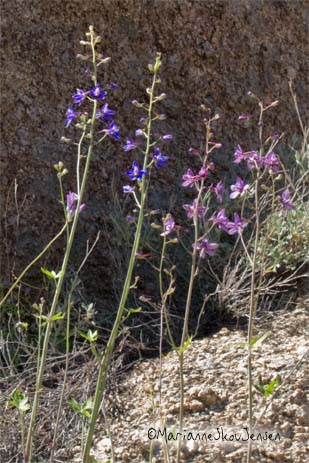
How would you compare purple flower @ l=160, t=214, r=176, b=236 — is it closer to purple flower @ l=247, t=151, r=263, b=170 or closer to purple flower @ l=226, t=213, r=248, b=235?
purple flower @ l=226, t=213, r=248, b=235

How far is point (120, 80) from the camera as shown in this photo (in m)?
4.41

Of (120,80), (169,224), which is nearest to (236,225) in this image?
(169,224)

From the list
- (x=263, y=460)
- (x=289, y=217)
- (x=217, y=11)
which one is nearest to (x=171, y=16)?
(x=217, y=11)

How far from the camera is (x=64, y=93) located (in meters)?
4.29

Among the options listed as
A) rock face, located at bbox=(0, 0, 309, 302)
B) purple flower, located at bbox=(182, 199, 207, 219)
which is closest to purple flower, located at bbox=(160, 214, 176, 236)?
purple flower, located at bbox=(182, 199, 207, 219)

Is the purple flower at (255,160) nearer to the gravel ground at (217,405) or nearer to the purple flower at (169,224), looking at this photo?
the purple flower at (169,224)

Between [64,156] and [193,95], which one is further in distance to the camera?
[193,95]

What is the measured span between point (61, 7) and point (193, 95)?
750mm

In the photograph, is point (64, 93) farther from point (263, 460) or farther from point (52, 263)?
point (263, 460)

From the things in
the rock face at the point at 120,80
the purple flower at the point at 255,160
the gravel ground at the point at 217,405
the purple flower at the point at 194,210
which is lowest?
the gravel ground at the point at 217,405

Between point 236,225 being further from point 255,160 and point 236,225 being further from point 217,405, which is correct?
point 217,405

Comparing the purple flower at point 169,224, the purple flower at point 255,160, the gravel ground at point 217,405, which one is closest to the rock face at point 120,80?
the gravel ground at point 217,405

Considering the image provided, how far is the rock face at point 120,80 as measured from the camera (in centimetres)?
417

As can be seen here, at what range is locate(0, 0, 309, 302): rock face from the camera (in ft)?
13.7
